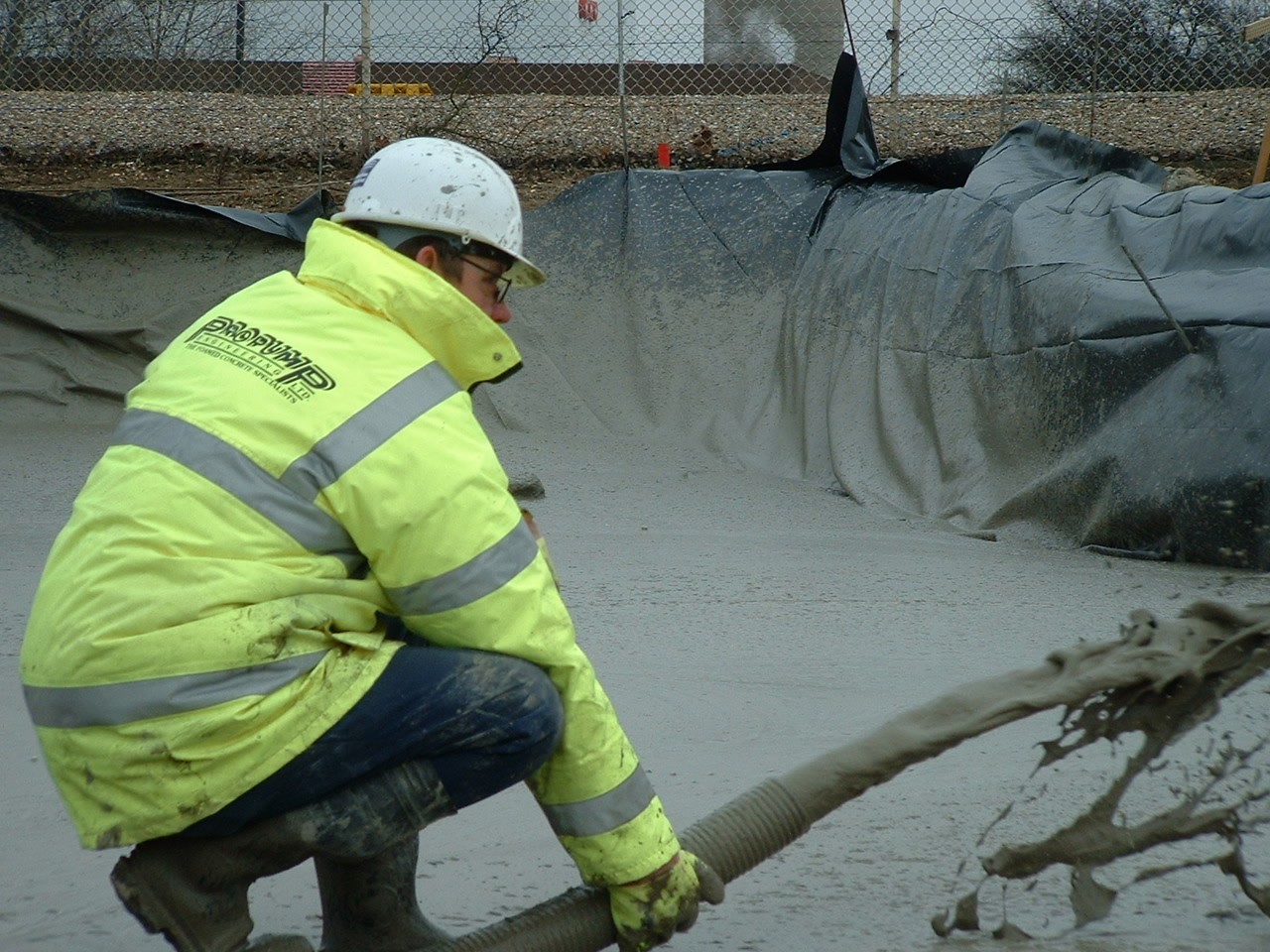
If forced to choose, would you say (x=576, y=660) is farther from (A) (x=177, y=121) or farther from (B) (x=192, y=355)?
(A) (x=177, y=121)

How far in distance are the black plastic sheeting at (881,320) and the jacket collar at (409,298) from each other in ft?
11.5

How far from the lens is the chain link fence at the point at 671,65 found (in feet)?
35.2

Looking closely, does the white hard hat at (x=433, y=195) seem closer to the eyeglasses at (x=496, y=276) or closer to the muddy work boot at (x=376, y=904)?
the eyeglasses at (x=496, y=276)

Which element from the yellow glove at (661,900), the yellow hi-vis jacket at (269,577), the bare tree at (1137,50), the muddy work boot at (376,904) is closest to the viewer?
the yellow hi-vis jacket at (269,577)

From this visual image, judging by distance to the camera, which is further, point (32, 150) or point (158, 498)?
point (32, 150)

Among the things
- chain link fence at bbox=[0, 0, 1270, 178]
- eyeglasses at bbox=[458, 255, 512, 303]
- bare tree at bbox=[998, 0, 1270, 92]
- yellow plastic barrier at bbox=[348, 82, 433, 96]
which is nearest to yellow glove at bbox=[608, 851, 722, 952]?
eyeglasses at bbox=[458, 255, 512, 303]

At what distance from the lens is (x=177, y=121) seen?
11.3 m

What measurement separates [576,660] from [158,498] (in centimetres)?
62

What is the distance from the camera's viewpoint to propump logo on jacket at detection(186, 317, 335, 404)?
1923mm

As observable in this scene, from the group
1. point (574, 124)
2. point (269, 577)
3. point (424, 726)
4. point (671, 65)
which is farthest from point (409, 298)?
point (671, 65)

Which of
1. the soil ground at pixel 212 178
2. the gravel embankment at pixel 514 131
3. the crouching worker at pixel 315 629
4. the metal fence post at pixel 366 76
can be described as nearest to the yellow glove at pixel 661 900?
the crouching worker at pixel 315 629

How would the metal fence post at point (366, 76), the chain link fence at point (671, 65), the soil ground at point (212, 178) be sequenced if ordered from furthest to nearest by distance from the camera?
the chain link fence at point (671, 65) < the metal fence post at point (366, 76) < the soil ground at point (212, 178)

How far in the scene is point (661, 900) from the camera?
81.7 inches

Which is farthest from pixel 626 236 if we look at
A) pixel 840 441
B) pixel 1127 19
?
pixel 1127 19
